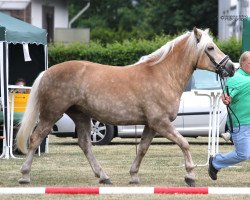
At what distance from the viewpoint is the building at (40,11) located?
4112cm

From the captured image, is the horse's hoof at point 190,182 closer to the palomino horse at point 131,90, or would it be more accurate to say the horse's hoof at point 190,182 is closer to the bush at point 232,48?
the palomino horse at point 131,90

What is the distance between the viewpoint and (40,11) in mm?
42281

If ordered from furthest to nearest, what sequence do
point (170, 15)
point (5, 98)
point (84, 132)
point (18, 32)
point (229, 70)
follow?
point (170, 15) → point (18, 32) → point (5, 98) → point (84, 132) → point (229, 70)

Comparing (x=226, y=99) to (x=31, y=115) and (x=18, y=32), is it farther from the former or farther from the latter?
(x=18, y=32)

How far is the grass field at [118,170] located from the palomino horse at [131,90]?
43cm

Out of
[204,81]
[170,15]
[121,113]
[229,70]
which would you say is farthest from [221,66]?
[170,15]

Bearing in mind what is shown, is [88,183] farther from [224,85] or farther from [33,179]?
[224,85]

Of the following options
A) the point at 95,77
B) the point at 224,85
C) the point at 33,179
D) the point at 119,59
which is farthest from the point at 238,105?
the point at 119,59

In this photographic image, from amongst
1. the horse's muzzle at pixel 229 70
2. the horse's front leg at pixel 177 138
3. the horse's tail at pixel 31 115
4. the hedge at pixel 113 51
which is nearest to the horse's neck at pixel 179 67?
the horse's muzzle at pixel 229 70

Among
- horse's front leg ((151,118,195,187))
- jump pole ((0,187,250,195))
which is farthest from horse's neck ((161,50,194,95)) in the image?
jump pole ((0,187,250,195))

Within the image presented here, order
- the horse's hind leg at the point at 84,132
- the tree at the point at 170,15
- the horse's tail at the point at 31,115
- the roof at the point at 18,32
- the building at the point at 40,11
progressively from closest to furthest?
the horse's tail at the point at 31,115, the horse's hind leg at the point at 84,132, the roof at the point at 18,32, the building at the point at 40,11, the tree at the point at 170,15

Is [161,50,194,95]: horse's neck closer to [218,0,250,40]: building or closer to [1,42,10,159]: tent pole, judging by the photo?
[1,42,10,159]: tent pole

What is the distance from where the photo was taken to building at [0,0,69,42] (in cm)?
4112

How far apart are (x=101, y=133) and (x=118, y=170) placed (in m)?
6.09
